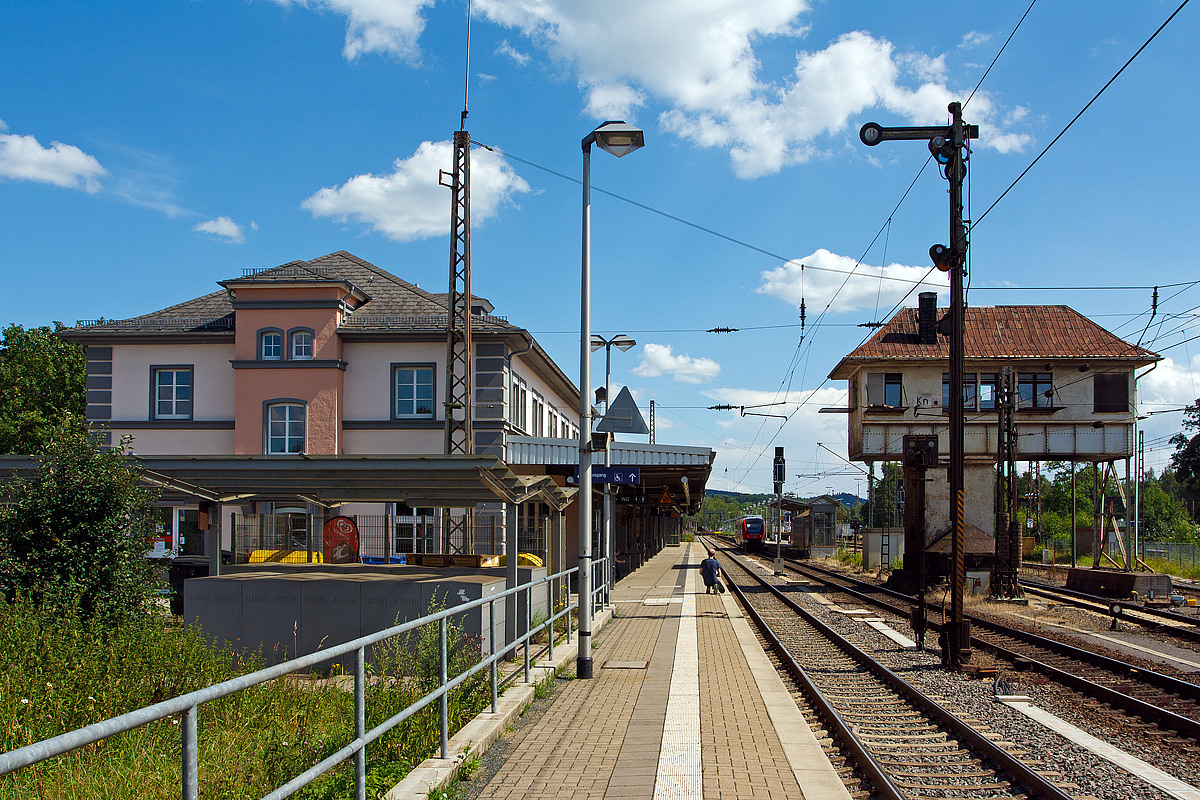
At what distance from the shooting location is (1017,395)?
1442 inches

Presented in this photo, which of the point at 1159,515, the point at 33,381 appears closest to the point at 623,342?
the point at 33,381

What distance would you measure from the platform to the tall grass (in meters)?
0.91

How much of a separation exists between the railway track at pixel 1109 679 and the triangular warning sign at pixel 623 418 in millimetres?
6508

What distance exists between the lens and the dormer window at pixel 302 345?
2925 centimetres

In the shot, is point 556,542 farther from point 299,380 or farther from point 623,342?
point 299,380

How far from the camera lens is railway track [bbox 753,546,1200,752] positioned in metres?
9.50

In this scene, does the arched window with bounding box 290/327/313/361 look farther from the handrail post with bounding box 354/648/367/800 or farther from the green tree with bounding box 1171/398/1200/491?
the green tree with bounding box 1171/398/1200/491

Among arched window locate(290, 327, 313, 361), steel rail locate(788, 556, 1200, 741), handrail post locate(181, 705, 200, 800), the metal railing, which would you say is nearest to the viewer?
the metal railing

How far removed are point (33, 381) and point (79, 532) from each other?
47.1 metres

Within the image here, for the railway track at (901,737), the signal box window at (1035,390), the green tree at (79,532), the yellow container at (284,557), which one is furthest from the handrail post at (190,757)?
the signal box window at (1035,390)

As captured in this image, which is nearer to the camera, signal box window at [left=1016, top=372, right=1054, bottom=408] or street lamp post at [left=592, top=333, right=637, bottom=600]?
street lamp post at [left=592, top=333, right=637, bottom=600]

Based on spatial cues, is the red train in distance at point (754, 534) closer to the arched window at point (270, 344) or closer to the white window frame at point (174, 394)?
the arched window at point (270, 344)

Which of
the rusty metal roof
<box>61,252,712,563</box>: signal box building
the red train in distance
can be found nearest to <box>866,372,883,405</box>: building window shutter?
the rusty metal roof

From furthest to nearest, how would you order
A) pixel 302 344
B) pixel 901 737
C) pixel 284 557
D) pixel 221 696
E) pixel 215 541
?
pixel 302 344
pixel 284 557
pixel 215 541
pixel 901 737
pixel 221 696
